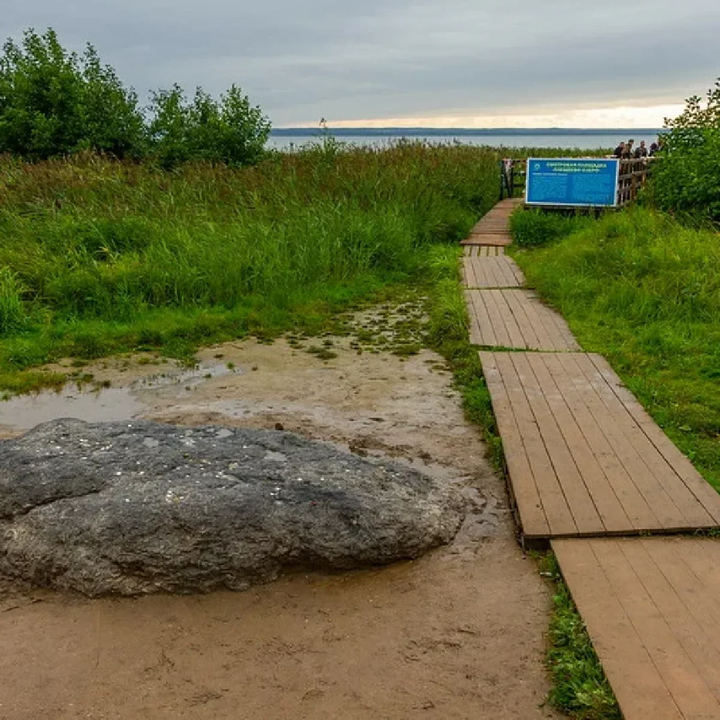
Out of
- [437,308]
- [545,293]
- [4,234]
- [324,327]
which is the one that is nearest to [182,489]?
[324,327]

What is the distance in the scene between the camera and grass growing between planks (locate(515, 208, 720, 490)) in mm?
5668

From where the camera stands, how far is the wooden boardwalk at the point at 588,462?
13.1 ft

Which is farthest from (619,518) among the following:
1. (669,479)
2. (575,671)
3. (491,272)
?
(491,272)

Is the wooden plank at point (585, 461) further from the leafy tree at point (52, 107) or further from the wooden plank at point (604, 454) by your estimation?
the leafy tree at point (52, 107)

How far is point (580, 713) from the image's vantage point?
277 centimetres

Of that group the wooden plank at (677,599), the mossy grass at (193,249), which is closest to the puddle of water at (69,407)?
the mossy grass at (193,249)

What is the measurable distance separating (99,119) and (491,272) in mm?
12774

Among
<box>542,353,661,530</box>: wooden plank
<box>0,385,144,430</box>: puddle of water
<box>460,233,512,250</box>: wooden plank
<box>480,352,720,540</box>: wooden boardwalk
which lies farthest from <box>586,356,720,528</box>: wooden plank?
<box>460,233,512,250</box>: wooden plank

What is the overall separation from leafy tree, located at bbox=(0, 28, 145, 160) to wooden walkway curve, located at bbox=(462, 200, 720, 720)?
50.3 feet

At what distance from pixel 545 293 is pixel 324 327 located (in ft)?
9.57

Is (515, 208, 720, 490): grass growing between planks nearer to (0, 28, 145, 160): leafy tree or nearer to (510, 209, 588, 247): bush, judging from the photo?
(510, 209, 588, 247): bush

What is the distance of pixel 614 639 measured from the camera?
309 centimetres

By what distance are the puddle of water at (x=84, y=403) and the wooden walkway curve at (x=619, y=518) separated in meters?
2.80

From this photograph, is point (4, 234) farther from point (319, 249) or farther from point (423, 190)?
point (423, 190)
